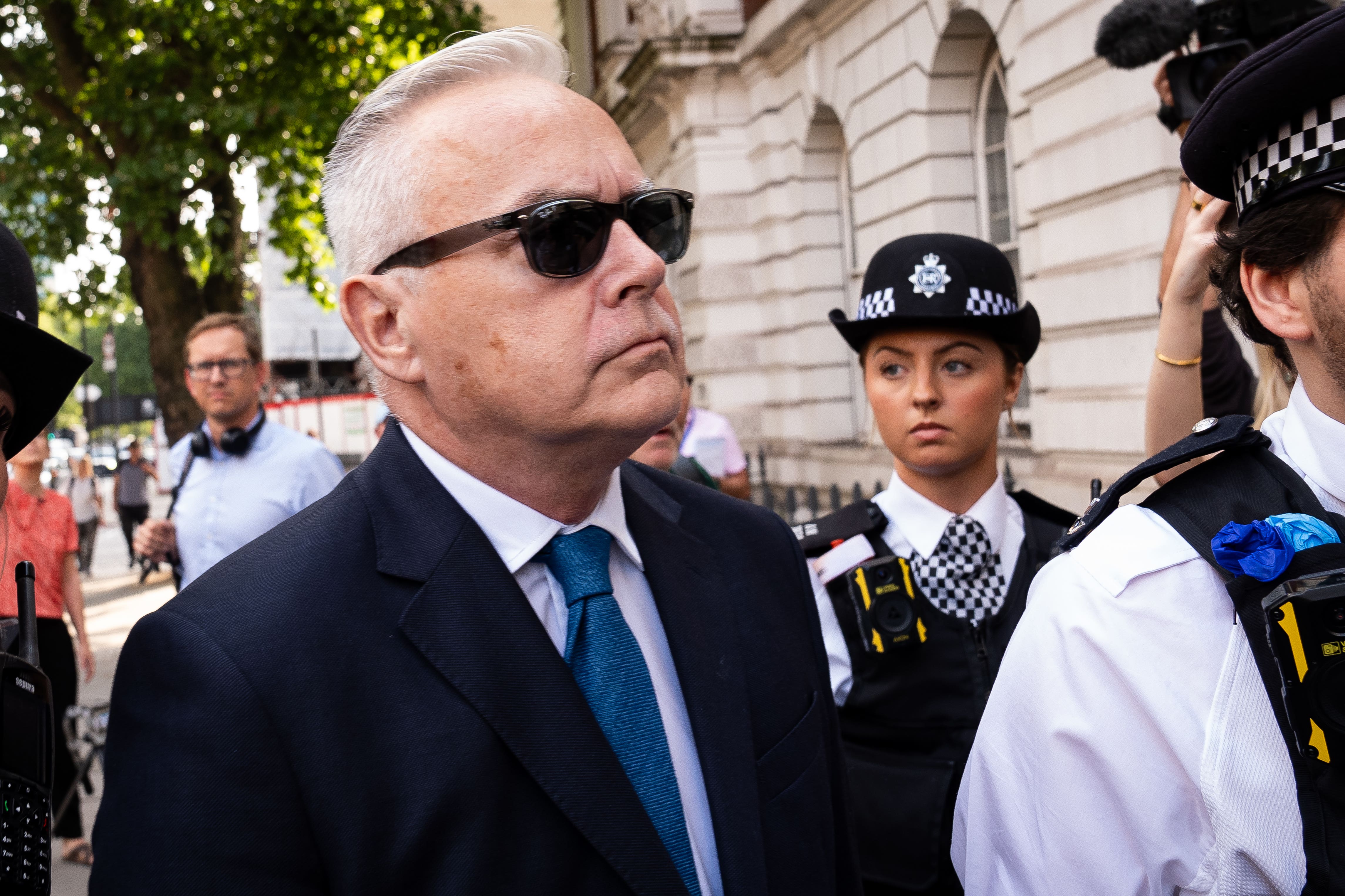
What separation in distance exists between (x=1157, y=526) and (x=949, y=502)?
4.01 feet

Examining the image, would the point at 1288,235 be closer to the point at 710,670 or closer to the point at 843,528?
the point at 710,670

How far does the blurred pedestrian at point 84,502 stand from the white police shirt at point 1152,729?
18629 millimetres

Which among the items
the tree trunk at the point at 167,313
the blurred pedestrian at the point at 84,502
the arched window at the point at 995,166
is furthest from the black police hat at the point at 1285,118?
the blurred pedestrian at the point at 84,502

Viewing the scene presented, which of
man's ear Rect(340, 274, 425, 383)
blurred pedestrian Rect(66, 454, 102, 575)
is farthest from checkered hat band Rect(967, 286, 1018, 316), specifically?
blurred pedestrian Rect(66, 454, 102, 575)

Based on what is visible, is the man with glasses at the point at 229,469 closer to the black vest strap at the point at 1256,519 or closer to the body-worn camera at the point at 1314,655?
the black vest strap at the point at 1256,519

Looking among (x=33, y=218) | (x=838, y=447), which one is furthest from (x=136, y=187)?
(x=838, y=447)

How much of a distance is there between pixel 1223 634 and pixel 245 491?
445cm

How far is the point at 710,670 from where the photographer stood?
1.85 meters

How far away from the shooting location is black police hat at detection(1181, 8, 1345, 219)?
4.96ft

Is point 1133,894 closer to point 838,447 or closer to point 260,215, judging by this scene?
point 838,447

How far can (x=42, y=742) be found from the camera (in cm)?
170

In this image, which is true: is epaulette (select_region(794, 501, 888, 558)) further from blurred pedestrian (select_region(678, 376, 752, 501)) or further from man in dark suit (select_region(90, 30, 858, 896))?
blurred pedestrian (select_region(678, 376, 752, 501))

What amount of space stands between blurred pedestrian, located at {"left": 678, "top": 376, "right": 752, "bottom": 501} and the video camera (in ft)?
13.4

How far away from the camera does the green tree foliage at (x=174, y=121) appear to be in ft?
42.4
